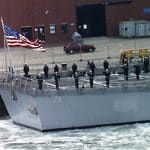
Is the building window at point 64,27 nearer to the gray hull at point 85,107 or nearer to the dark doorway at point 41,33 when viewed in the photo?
the dark doorway at point 41,33

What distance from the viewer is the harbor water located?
144 feet

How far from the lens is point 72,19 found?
78.6 metres

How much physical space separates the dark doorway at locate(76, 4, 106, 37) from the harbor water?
31762mm

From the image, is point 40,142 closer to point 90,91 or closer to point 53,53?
point 90,91

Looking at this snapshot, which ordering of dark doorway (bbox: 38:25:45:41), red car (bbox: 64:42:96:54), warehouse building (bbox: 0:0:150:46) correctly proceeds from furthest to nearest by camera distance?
dark doorway (bbox: 38:25:45:41) → warehouse building (bbox: 0:0:150:46) → red car (bbox: 64:42:96:54)

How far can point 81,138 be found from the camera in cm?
4578

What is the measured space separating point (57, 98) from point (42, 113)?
55.5 inches

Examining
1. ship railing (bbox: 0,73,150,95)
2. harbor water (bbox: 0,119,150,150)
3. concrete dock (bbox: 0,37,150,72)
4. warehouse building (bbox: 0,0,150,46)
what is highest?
warehouse building (bbox: 0,0,150,46)

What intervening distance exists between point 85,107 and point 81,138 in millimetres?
3058

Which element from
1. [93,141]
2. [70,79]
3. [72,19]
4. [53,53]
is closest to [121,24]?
[72,19]

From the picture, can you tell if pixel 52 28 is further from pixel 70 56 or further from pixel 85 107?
pixel 85 107

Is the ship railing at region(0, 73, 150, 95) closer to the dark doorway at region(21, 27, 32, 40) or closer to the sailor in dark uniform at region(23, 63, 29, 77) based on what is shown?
the sailor in dark uniform at region(23, 63, 29, 77)

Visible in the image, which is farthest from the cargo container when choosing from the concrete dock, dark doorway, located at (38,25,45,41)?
dark doorway, located at (38,25,45,41)

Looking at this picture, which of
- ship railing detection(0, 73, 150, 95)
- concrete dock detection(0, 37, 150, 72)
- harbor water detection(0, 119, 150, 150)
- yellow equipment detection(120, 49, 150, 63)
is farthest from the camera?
concrete dock detection(0, 37, 150, 72)
